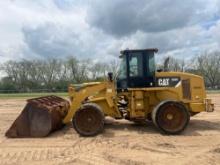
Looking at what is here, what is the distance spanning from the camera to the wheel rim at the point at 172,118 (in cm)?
1104

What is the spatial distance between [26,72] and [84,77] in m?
12.9

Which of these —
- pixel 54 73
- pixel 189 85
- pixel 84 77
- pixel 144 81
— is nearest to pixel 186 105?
pixel 189 85

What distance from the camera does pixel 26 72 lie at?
73375mm

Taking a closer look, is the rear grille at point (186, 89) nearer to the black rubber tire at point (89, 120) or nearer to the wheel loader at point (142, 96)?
the wheel loader at point (142, 96)

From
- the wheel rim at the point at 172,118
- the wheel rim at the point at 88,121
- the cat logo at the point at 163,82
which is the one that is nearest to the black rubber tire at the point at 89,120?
the wheel rim at the point at 88,121

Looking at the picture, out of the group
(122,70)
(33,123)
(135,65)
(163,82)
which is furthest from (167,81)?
(33,123)

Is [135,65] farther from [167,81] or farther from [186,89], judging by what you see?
[186,89]

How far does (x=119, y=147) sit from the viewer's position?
29.7ft

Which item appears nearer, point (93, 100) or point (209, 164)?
point (209, 164)

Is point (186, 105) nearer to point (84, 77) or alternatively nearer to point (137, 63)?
point (137, 63)

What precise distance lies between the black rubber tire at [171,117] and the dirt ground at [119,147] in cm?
28

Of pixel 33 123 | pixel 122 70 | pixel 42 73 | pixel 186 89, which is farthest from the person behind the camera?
pixel 42 73

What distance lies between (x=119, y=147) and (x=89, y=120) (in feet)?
7.20

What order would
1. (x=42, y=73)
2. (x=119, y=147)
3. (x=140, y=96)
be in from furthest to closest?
(x=42, y=73)
(x=140, y=96)
(x=119, y=147)
